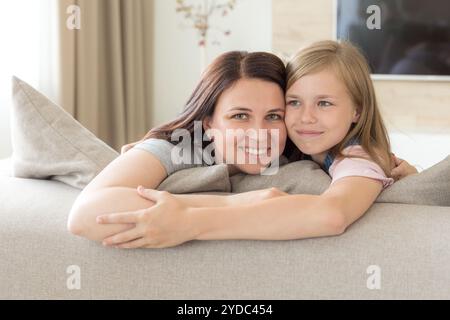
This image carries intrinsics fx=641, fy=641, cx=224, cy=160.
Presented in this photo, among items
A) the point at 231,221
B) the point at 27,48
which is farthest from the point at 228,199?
the point at 27,48

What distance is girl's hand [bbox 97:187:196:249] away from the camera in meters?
1.09

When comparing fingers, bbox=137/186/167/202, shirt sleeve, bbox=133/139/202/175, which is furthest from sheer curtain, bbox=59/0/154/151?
fingers, bbox=137/186/167/202

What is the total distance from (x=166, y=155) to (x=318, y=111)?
0.37 meters

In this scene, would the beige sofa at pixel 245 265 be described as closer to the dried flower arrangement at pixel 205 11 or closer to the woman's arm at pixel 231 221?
the woman's arm at pixel 231 221

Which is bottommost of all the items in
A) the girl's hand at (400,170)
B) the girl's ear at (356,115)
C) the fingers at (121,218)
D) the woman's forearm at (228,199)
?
the girl's hand at (400,170)

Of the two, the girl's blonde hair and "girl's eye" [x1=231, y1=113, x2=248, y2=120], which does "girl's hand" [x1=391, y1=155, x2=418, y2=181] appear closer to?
the girl's blonde hair

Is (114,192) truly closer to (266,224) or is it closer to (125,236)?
(125,236)

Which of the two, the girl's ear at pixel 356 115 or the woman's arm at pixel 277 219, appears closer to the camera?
the woman's arm at pixel 277 219

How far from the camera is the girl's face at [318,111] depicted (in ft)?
4.79

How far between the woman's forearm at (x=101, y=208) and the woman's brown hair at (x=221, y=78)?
301 mm

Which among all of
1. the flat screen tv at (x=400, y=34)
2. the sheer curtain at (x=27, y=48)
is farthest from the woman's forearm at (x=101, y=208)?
the flat screen tv at (x=400, y=34)

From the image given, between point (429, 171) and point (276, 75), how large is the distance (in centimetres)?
44

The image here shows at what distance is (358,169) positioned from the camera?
1.29 m

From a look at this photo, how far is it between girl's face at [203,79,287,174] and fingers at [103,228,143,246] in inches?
15.2
